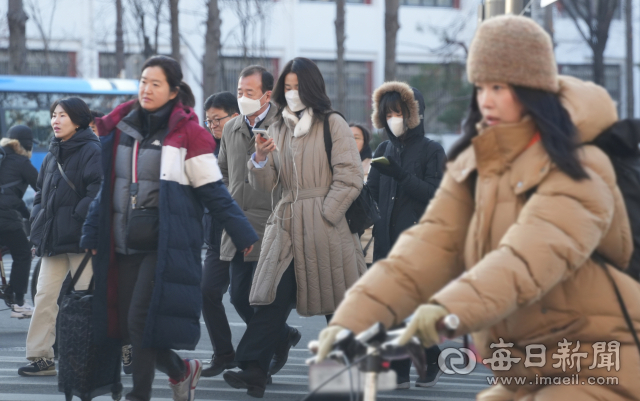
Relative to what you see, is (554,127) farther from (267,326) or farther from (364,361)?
(267,326)

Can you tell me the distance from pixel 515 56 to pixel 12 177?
6.79m

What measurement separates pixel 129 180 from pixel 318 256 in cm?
131

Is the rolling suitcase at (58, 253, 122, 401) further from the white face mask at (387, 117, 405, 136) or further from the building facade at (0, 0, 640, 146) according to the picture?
the building facade at (0, 0, 640, 146)

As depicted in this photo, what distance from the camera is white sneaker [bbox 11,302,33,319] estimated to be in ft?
29.1

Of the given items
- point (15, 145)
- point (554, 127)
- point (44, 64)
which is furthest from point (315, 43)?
point (554, 127)

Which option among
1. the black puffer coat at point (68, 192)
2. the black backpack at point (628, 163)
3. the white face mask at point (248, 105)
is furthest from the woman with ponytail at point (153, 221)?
the black backpack at point (628, 163)

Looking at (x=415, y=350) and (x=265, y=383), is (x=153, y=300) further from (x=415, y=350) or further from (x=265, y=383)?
(x=415, y=350)

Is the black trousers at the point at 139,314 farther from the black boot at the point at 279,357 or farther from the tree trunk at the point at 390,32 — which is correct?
the tree trunk at the point at 390,32

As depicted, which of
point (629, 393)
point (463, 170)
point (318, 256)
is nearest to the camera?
point (629, 393)

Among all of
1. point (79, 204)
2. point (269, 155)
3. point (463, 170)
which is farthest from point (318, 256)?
point (463, 170)

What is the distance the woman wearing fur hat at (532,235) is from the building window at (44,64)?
1116 inches

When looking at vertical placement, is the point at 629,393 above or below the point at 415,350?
below

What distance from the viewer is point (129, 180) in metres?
4.73

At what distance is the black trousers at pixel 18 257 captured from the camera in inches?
342
